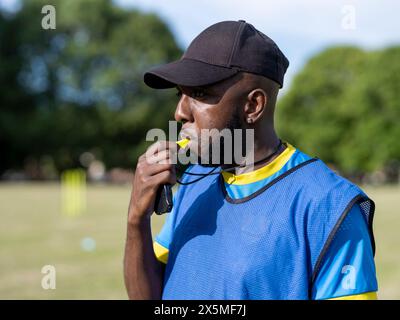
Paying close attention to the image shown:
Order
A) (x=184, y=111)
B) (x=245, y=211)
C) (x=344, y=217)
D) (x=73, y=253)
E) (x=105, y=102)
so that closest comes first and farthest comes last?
1. (x=344, y=217)
2. (x=245, y=211)
3. (x=184, y=111)
4. (x=73, y=253)
5. (x=105, y=102)

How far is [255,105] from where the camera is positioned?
101 inches

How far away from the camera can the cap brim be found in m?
2.50

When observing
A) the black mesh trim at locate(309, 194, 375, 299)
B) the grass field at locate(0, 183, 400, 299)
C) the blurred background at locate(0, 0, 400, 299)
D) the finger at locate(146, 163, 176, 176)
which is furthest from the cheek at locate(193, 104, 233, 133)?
the blurred background at locate(0, 0, 400, 299)

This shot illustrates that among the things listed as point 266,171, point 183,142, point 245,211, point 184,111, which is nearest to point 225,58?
point 184,111

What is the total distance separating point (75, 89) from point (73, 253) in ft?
149

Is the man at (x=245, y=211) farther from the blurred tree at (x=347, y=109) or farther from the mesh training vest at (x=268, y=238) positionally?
the blurred tree at (x=347, y=109)

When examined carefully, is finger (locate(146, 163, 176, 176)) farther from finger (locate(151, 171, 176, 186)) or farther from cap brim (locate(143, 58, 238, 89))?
cap brim (locate(143, 58, 238, 89))

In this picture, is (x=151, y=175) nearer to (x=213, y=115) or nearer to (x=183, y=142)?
(x=183, y=142)

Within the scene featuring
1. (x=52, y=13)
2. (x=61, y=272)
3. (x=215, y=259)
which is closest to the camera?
(x=215, y=259)

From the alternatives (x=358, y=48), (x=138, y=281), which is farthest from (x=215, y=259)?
(x=358, y=48)

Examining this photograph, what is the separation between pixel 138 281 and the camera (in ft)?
8.91

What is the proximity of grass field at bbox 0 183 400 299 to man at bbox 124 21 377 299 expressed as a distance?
677 cm
